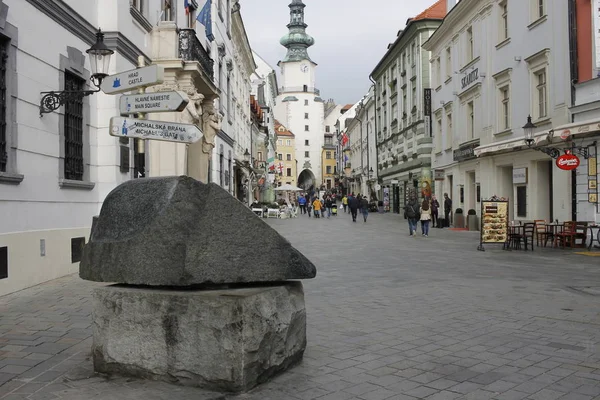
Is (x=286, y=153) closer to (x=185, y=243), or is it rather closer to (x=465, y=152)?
(x=465, y=152)

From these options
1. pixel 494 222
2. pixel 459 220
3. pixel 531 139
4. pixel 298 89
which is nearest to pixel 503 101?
pixel 531 139

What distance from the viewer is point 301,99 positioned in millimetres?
105500

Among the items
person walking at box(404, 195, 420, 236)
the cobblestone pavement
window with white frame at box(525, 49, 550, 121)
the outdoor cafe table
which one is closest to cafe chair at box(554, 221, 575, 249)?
the outdoor cafe table

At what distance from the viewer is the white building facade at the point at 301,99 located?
103 m

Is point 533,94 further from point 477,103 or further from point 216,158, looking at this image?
point 216,158

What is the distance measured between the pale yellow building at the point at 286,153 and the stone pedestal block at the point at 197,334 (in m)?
98.4

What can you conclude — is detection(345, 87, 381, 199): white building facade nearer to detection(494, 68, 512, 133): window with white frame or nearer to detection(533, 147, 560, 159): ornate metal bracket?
detection(494, 68, 512, 133): window with white frame

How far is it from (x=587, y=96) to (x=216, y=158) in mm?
15311

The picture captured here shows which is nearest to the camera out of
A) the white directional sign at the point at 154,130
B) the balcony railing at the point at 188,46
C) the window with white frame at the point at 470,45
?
the white directional sign at the point at 154,130

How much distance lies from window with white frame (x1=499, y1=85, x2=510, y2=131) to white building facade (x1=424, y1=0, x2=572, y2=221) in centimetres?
4

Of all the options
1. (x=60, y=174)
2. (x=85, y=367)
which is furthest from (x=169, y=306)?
(x=60, y=174)

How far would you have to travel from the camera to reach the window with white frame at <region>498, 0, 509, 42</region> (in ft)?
72.4

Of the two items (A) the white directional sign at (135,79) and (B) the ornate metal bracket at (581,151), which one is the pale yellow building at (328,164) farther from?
(A) the white directional sign at (135,79)

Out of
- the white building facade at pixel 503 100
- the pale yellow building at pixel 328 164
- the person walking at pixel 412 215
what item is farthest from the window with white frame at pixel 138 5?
the pale yellow building at pixel 328 164
